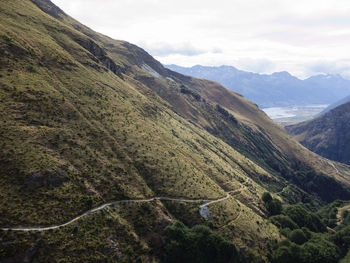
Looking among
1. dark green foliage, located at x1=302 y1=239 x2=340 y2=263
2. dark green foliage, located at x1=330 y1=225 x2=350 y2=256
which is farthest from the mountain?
dark green foliage, located at x1=330 y1=225 x2=350 y2=256

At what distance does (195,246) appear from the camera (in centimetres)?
6675

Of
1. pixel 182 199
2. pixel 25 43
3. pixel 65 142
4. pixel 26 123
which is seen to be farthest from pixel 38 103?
pixel 182 199

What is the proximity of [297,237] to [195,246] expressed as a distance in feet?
156

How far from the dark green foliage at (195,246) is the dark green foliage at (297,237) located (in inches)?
1263

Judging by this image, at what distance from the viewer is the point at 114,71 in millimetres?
172875

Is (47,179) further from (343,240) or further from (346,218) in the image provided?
(346,218)

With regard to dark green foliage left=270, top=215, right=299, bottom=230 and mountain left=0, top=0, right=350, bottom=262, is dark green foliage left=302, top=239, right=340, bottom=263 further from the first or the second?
dark green foliage left=270, top=215, right=299, bottom=230

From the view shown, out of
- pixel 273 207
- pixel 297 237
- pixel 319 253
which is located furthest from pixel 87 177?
pixel 273 207

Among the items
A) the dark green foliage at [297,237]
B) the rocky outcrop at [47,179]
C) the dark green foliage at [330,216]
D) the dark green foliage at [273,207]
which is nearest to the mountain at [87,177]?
the rocky outcrop at [47,179]

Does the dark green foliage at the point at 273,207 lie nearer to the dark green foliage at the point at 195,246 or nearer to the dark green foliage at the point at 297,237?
the dark green foliage at the point at 297,237

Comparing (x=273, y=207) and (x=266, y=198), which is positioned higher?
(x=266, y=198)

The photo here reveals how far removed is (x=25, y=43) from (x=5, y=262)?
99.8 meters

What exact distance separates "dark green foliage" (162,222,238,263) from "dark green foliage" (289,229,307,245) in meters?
32.1

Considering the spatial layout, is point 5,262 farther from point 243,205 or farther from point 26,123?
point 243,205
